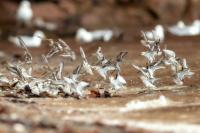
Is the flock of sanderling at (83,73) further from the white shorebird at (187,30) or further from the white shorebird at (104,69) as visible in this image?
the white shorebird at (187,30)

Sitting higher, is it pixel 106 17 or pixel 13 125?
pixel 106 17


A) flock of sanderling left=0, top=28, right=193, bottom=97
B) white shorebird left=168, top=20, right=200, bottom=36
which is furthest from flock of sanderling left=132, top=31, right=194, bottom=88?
white shorebird left=168, top=20, right=200, bottom=36

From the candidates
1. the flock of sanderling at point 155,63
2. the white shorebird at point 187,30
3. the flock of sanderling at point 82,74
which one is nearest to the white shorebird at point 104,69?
the flock of sanderling at point 82,74

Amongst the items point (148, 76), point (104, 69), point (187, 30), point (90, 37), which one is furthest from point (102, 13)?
point (148, 76)

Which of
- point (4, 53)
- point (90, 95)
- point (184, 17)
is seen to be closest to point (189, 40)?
point (4, 53)

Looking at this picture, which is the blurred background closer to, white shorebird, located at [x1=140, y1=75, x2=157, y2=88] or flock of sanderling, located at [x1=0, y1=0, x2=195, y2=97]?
flock of sanderling, located at [x1=0, y1=0, x2=195, y2=97]

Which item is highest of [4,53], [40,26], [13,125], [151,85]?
[40,26]

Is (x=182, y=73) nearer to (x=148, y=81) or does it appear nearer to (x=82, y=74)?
(x=148, y=81)

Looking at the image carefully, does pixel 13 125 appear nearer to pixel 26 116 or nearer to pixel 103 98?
pixel 26 116
